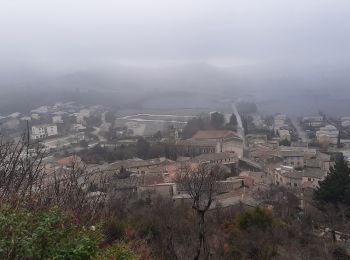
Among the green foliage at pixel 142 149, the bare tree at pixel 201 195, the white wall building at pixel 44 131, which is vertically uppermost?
the bare tree at pixel 201 195

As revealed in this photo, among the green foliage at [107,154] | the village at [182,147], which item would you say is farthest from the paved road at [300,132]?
the green foliage at [107,154]

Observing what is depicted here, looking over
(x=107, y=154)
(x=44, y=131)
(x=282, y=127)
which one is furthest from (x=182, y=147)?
(x=282, y=127)

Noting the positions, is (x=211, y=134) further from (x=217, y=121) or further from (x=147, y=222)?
(x=147, y=222)

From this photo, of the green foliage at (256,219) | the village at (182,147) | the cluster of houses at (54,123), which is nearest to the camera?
the green foliage at (256,219)

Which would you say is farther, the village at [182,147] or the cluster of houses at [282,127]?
the cluster of houses at [282,127]

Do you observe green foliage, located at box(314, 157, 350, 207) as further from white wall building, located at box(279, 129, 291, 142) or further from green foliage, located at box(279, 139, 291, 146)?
white wall building, located at box(279, 129, 291, 142)

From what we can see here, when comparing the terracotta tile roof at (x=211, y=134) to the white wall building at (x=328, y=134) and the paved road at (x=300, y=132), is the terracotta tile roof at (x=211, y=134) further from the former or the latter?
the white wall building at (x=328, y=134)
